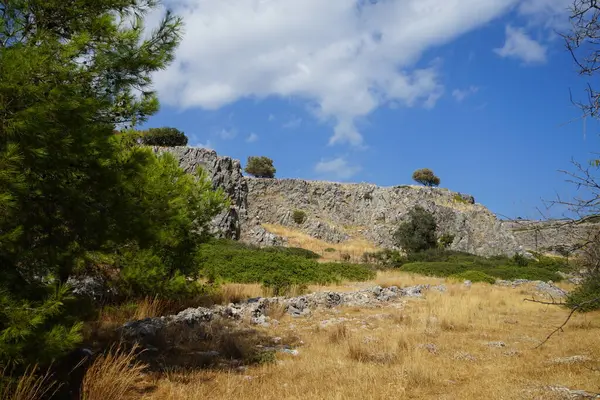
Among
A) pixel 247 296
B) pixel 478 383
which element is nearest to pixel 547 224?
pixel 478 383

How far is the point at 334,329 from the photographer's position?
1055 centimetres

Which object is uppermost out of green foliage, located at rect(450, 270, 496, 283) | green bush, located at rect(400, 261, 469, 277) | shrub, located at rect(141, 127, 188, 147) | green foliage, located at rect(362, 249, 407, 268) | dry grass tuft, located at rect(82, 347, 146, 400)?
shrub, located at rect(141, 127, 188, 147)

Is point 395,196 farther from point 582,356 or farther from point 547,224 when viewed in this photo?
point 547,224

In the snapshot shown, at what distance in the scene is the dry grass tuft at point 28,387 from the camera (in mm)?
4336

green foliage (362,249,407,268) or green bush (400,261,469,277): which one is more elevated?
green foliage (362,249,407,268)

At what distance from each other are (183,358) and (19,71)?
4958mm

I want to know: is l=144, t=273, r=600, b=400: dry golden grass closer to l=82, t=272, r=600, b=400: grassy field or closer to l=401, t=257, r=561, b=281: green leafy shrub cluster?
l=82, t=272, r=600, b=400: grassy field

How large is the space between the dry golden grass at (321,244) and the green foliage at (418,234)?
5265 mm

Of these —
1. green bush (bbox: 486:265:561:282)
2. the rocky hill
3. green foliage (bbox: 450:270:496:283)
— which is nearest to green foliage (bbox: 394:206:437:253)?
the rocky hill

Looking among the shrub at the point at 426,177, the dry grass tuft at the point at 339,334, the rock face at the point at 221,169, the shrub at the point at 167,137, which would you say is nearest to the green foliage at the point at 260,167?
the shrub at the point at 167,137

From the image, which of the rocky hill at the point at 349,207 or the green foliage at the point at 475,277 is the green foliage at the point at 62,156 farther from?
the rocky hill at the point at 349,207

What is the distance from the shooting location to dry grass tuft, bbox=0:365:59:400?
171 inches

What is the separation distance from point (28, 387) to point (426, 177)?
88302 mm

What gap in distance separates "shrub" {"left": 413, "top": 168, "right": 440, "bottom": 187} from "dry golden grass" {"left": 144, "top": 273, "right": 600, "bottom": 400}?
252 feet
